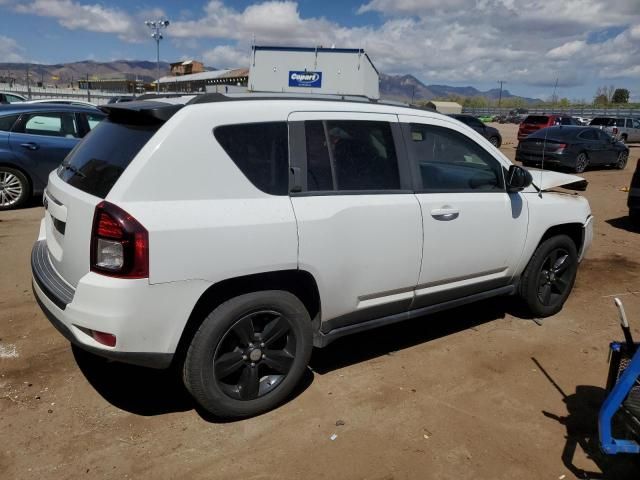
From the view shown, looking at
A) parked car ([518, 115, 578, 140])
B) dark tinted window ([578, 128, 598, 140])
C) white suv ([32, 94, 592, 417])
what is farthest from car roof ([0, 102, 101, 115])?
parked car ([518, 115, 578, 140])

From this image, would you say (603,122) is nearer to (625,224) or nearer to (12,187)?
(625,224)

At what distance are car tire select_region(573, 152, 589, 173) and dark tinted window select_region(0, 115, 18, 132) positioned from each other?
48.8 feet

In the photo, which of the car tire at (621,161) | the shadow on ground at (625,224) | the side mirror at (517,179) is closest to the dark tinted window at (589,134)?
the car tire at (621,161)

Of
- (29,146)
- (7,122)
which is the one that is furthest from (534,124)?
(7,122)

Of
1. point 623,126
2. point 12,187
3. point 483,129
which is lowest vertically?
point 12,187

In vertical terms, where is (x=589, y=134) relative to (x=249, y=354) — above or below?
above

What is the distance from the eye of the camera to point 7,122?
8.01 metres

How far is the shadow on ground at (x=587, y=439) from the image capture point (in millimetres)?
2791

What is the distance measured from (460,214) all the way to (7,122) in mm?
7335

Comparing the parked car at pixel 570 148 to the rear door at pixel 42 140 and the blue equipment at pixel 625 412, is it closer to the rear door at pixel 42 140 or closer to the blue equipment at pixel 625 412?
the rear door at pixel 42 140

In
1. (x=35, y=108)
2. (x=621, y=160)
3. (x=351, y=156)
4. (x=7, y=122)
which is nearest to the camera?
(x=351, y=156)

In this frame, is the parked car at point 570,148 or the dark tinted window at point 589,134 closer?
the parked car at point 570,148

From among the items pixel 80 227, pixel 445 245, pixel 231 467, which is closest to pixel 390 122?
pixel 445 245

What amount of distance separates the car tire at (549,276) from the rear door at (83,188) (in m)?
3.28
